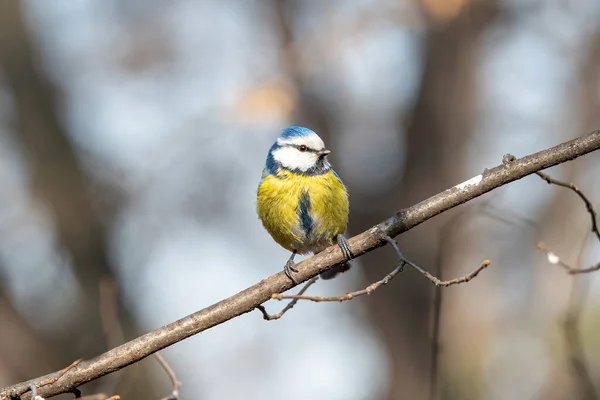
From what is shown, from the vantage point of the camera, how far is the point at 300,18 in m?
7.39

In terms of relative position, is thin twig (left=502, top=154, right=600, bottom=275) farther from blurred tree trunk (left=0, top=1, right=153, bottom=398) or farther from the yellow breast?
blurred tree trunk (left=0, top=1, right=153, bottom=398)

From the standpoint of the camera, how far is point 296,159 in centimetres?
373

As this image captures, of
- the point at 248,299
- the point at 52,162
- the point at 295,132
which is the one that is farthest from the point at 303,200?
the point at 52,162

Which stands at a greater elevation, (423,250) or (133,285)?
(133,285)

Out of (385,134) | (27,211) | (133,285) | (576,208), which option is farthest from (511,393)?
(27,211)

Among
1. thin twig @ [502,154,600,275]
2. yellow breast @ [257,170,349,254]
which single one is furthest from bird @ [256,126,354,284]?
thin twig @ [502,154,600,275]

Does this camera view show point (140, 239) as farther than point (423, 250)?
Yes

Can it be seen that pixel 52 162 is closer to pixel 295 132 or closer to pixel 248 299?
pixel 295 132

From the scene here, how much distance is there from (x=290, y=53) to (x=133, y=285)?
2837mm

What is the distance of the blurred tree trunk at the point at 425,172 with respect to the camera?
6.12 meters

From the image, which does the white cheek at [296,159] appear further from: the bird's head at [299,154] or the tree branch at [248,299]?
the tree branch at [248,299]

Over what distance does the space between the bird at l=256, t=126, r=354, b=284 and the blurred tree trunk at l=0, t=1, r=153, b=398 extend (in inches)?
99.8

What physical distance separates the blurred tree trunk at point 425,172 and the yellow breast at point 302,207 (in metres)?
2.56

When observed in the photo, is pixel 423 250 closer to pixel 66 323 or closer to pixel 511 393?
pixel 511 393
